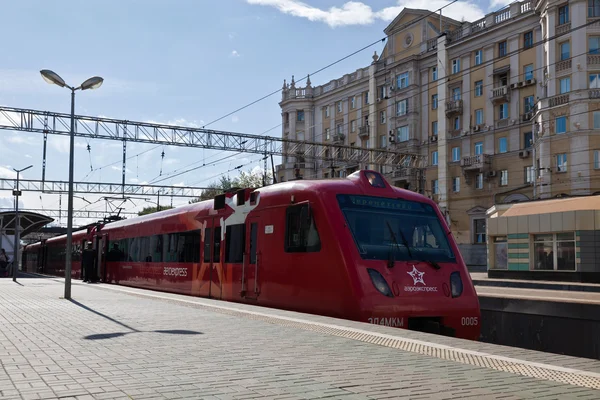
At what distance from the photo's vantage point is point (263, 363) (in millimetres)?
6438

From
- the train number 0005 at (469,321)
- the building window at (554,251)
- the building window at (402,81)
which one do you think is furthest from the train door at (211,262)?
the building window at (402,81)

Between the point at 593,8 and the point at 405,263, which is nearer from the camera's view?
the point at 405,263

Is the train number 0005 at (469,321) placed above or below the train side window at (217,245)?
below

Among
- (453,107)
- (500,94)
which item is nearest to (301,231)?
(500,94)

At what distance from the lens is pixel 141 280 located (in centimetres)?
2253

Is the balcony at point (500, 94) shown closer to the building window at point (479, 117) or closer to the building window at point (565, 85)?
the building window at point (479, 117)

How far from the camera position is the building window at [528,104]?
4453 centimetres

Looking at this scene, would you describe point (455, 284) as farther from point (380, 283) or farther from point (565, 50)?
point (565, 50)

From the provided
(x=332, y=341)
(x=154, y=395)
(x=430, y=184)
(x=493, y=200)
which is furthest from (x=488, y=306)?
(x=430, y=184)

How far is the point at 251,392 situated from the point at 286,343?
264cm

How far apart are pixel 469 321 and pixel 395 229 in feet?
6.65

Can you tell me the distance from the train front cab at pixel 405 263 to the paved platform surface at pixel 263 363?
1047mm

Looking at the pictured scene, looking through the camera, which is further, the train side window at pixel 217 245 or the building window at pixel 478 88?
the building window at pixel 478 88

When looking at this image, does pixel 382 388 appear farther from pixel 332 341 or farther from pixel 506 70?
Answer: pixel 506 70
